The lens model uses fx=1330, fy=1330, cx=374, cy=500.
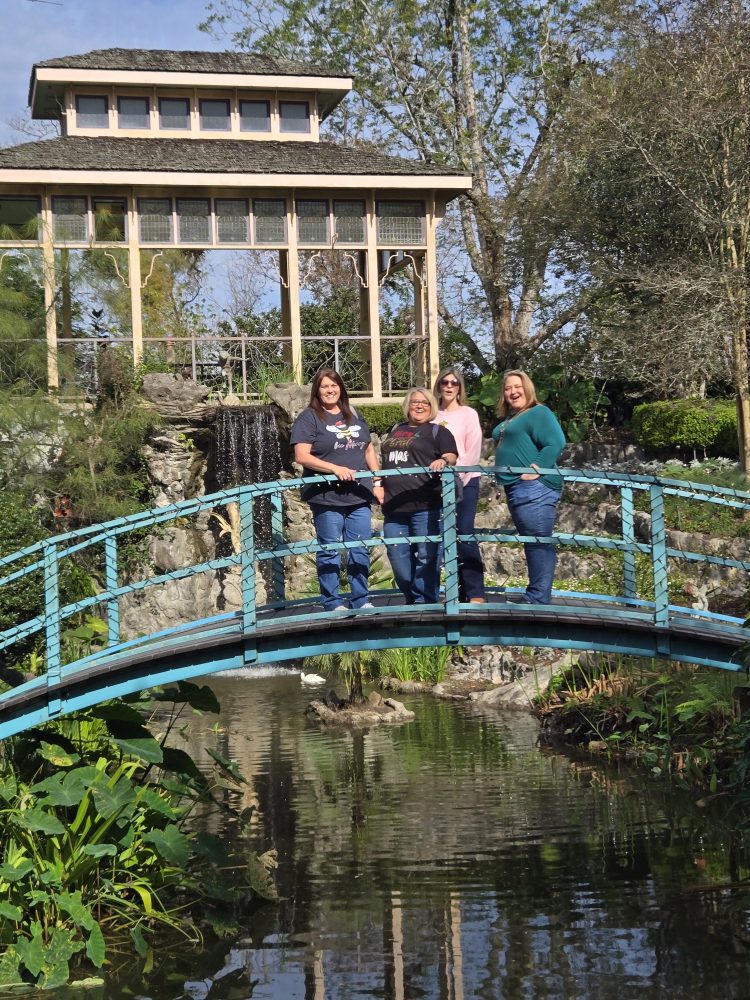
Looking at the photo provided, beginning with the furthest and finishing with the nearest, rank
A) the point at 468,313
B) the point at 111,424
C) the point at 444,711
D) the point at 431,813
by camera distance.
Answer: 1. the point at 468,313
2. the point at 111,424
3. the point at 444,711
4. the point at 431,813

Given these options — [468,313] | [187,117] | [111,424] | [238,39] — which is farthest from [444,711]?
[238,39]

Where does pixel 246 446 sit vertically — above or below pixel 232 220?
below

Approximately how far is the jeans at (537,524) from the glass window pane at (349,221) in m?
15.9

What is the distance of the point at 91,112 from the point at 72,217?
296 cm

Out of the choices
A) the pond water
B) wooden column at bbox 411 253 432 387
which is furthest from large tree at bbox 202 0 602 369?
the pond water

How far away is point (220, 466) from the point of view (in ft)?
66.8

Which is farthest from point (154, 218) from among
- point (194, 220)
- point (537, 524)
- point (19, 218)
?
point (537, 524)

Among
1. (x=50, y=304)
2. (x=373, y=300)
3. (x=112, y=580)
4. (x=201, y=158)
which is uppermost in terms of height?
(x=201, y=158)

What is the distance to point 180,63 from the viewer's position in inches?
934

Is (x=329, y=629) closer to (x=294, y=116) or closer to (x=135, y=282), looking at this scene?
(x=135, y=282)

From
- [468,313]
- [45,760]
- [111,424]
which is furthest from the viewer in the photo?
[468,313]

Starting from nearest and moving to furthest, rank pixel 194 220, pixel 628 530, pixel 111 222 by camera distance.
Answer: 1. pixel 628 530
2. pixel 111 222
3. pixel 194 220

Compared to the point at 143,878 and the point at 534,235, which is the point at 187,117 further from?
the point at 143,878

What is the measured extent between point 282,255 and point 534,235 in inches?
185
